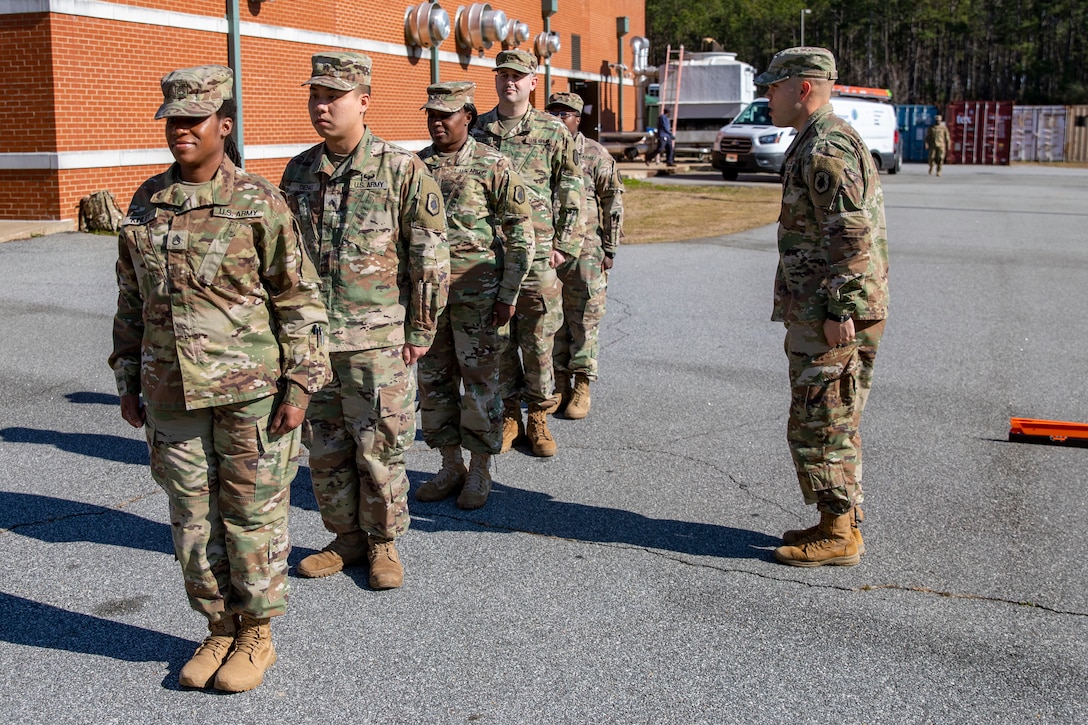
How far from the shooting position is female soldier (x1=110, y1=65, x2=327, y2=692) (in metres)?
3.33

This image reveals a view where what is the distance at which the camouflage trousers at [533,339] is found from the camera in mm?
6062

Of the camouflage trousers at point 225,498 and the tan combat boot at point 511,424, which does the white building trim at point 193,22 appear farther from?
the camouflage trousers at point 225,498

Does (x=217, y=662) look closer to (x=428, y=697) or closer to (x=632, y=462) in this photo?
(x=428, y=697)

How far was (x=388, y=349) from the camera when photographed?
430 cm

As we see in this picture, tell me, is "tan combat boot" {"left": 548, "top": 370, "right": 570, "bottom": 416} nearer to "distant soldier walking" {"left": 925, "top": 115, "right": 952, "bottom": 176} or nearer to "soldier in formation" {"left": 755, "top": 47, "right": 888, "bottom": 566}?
"soldier in formation" {"left": 755, "top": 47, "right": 888, "bottom": 566}

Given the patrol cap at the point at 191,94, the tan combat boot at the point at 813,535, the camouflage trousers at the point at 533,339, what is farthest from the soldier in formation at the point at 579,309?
the patrol cap at the point at 191,94

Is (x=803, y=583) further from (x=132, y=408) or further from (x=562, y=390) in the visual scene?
(x=562, y=390)

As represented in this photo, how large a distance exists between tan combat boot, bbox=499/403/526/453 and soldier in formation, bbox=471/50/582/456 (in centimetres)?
4

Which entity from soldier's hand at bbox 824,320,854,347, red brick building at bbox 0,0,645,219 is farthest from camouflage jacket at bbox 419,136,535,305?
red brick building at bbox 0,0,645,219

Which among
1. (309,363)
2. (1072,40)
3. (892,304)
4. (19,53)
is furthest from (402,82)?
(1072,40)

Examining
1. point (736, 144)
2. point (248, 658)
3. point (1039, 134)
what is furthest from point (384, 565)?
point (1039, 134)

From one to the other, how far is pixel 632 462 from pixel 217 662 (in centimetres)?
301

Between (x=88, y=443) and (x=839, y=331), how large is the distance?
4359 mm

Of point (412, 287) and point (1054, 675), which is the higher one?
point (412, 287)
